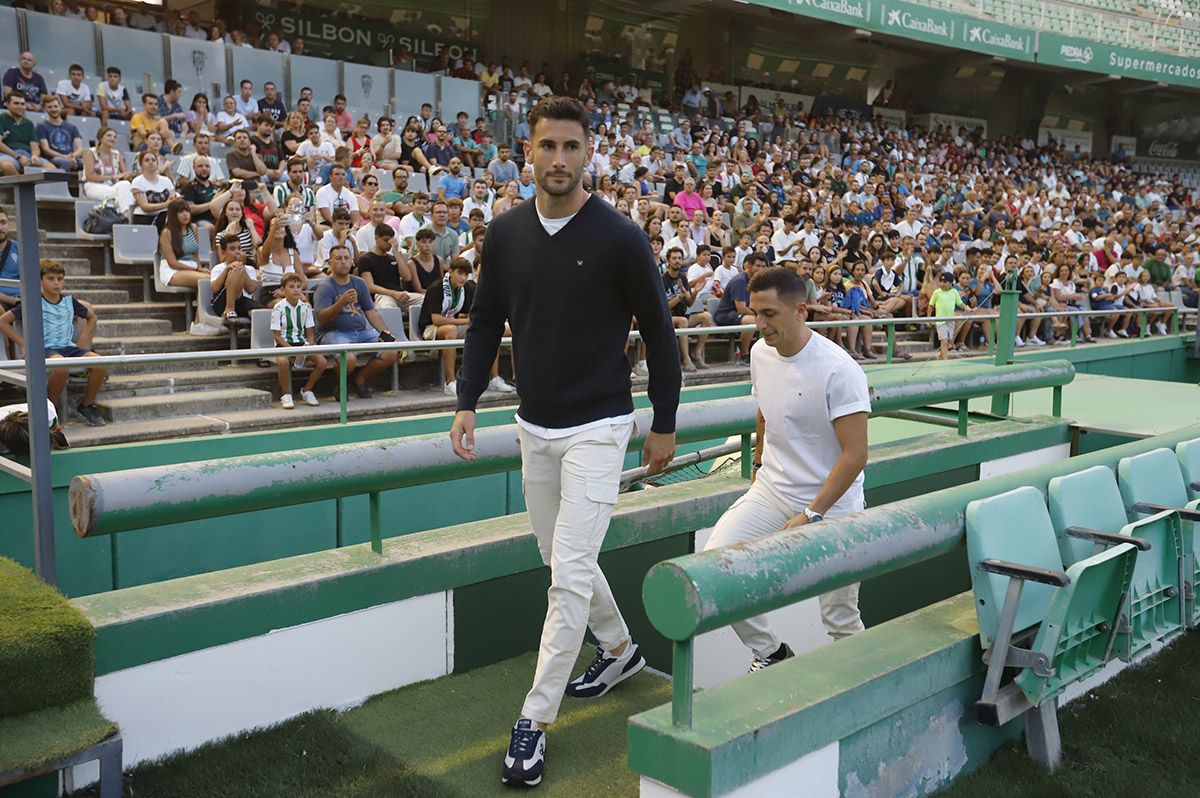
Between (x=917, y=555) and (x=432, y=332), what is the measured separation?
641cm

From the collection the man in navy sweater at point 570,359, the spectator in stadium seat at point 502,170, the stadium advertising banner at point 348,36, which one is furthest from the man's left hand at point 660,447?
the stadium advertising banner at point 348,36

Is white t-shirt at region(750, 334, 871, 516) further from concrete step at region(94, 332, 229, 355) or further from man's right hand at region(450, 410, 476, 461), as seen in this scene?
concrete step at region(94, 332, 229, 355)

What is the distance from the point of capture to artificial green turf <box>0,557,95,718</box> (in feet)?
8.89

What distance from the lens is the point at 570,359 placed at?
10.6 feet

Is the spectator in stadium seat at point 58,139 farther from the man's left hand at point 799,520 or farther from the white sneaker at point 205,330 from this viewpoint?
the man's left hand at point 799,520

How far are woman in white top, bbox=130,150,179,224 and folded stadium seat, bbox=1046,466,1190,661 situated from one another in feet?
30.2

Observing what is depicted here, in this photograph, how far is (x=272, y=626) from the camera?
338 cm

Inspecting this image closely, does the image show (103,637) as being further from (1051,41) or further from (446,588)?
(1051,41)

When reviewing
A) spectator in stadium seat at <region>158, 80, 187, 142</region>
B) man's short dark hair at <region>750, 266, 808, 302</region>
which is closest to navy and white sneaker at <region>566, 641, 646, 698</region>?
man's short dark hair at <region>750, 266, 808, 302</region>

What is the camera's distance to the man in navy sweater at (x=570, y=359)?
10.4ft

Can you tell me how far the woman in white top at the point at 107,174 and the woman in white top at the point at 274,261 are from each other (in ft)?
6.61

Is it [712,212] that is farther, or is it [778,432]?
[712,212]

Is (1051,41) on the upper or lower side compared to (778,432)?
upper

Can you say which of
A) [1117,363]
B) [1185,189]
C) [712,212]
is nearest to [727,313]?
[712,212]
